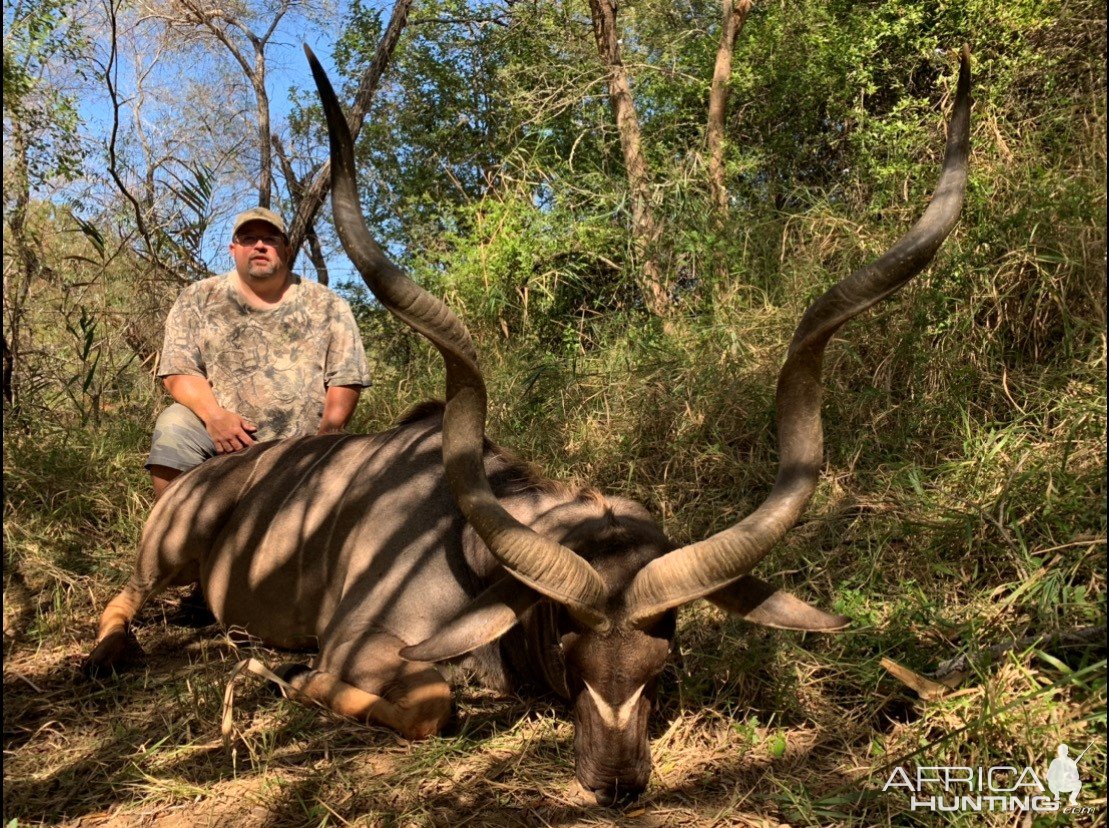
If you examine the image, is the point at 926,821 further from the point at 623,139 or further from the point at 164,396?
the point at 623,139

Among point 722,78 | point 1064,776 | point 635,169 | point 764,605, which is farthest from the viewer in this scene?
point 722,78

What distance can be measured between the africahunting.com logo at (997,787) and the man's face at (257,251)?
4199 millimetres

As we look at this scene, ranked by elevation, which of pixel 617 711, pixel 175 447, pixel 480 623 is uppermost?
pixel 175 447

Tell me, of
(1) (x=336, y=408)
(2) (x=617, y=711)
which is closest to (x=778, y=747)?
(2) (x=617, y=711)

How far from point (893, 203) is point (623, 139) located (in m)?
3.07

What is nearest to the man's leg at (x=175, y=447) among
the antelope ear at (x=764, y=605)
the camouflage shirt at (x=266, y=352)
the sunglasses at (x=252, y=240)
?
the camouflage shirt at (x=266, y=352)

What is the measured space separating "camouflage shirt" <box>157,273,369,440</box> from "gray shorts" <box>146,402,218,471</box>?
0.71ft

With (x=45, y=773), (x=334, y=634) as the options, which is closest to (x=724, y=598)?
(x=334, y=634)

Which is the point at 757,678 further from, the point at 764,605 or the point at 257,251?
the point at 257,251

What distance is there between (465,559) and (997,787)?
1.93 meters

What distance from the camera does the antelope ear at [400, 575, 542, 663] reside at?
2697 mm

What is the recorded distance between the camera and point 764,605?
2785mm

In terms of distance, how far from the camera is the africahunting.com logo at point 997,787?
7.46ft

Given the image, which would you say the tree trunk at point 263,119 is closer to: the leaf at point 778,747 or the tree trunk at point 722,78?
the tree trunk at point 722,78
